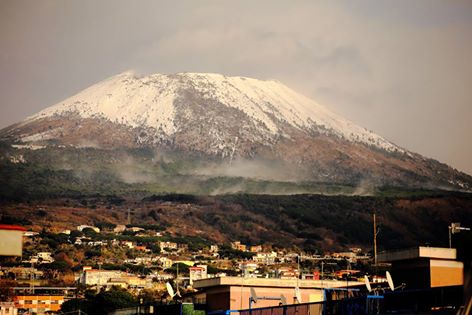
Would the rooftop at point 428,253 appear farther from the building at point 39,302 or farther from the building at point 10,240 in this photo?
the building at point 39,302

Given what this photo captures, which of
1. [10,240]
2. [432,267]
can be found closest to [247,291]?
[432,267]

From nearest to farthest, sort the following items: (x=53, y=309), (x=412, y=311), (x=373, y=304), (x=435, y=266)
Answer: (x=412, y=311), (x=373, y=304), (x=435, y=266), (x=53, y=309)

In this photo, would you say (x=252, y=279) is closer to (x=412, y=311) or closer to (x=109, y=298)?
(x=412, y=311)

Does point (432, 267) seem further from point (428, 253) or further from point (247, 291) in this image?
point (247, 291)

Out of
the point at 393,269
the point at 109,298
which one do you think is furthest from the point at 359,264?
the point at 393,269

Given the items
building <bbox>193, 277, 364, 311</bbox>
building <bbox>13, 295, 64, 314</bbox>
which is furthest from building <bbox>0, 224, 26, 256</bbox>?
building <bbox>13, 295, 64, 314</bbox>

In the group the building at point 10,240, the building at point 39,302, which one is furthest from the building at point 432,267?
the building at point 39,302
